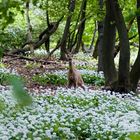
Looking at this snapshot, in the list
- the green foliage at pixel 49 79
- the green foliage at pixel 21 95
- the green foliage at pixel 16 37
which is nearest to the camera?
the green foliage at pixel 21 95

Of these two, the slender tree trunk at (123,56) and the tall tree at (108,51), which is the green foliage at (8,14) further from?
the tall tree at (108,51)

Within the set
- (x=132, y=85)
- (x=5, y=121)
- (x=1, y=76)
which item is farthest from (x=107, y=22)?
(x=5, y=121)

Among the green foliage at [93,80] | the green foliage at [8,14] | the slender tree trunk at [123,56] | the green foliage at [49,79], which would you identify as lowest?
the green foliage at [93,80]

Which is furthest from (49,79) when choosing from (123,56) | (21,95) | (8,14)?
(21,95)

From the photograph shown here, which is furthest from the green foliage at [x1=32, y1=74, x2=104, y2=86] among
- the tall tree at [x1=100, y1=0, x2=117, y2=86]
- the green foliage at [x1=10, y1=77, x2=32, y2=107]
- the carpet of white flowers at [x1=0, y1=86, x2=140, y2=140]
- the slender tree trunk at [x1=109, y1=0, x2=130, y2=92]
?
the green foliage at [x1=10, y1=77, x2=32, y2=107]

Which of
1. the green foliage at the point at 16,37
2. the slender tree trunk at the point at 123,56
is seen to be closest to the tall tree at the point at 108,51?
the slender tree trunk at the point at 123,56

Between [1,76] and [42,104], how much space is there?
499 centimetres

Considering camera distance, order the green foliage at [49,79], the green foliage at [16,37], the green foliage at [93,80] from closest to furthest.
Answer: the green foliage at [49,79], the green foliage at [93,80], the green foliage at [16,37]

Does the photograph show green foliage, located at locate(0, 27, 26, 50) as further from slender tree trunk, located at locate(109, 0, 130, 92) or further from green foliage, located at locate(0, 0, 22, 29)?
green foliage, located at locate(0, 0, 22, 29)

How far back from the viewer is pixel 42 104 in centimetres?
855

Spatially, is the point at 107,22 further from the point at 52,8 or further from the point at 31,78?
the point at 52,8

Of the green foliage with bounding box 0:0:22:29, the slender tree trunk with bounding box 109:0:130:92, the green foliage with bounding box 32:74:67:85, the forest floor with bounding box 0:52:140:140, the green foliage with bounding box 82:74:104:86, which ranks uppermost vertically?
the green foliage with bounding box 0:0:22:29

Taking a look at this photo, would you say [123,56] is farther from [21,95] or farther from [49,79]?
[21,95]

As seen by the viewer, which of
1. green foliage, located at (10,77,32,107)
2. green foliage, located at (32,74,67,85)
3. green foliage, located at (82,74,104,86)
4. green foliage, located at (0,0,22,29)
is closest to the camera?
green foliage, located at (10,77,32,107)
